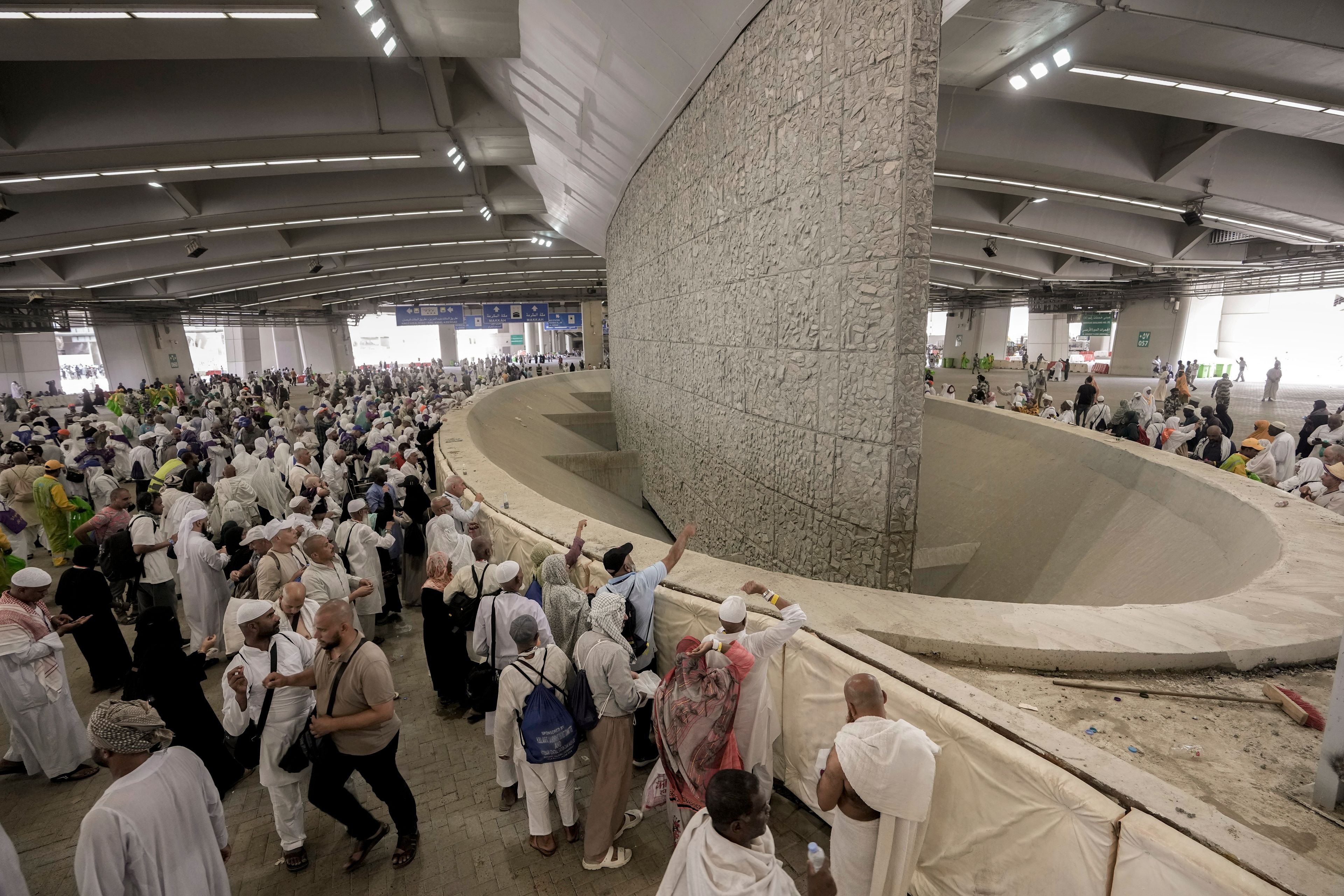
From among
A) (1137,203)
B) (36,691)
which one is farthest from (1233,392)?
(36,691)

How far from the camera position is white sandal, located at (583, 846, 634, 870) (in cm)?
348

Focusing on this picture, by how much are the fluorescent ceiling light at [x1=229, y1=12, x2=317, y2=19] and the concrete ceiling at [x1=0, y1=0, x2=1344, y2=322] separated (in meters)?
0.20

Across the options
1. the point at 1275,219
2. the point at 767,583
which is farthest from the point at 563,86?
the point at 1275,219

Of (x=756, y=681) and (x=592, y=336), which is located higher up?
(x=592, y=336)

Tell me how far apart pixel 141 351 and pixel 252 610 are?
37927 millimetres

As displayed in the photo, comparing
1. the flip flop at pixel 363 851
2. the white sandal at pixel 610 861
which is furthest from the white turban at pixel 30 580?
the white sandal at pixel 610 861

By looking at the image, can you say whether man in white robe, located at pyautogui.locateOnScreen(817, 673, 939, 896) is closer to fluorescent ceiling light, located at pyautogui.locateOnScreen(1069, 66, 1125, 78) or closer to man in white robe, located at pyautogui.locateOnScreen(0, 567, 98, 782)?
man in white robe, located at pyautogui.locateOnScreen(0, 567, 98, 782)

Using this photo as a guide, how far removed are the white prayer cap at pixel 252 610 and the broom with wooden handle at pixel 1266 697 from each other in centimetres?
457

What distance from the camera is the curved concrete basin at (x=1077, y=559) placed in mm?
3586

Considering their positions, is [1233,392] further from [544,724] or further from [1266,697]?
[544,724]

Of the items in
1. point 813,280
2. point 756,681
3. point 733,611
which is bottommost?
point 756,681

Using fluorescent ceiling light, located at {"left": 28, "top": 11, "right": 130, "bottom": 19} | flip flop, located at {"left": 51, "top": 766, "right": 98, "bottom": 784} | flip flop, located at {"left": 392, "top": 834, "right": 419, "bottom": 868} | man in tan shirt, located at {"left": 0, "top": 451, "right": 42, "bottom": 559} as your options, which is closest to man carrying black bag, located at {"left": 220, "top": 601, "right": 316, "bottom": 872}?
flip flop, located at {"left": 392, "top": 834, "right": 419, "bottom": 868}

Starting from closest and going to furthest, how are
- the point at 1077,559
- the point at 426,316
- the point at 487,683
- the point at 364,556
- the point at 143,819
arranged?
the point at 143,819 < the point at 487,683 < the point at 364,556 < the point at 1077,559 < the point at 426,316

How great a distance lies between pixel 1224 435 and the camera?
10320 mm
